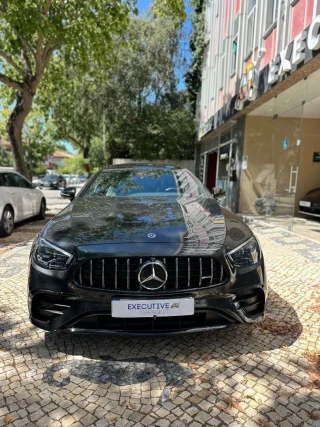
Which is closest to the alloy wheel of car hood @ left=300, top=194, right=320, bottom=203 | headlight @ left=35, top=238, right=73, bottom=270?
headlight @ left=35, top=238, right=73, bottom=270

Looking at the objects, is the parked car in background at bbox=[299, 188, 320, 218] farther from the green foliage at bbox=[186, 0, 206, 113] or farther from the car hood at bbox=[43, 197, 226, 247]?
the green foliage at bbox=[186, 0, 206, 113]

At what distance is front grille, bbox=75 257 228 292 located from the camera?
7.51 ft

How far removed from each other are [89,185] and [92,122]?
1752 centimetres

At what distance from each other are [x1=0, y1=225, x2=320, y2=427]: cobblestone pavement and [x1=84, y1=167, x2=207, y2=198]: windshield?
1.56m

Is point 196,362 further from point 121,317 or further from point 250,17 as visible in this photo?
point 250,17

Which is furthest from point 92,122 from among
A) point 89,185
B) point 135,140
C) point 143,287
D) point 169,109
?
point 143,287

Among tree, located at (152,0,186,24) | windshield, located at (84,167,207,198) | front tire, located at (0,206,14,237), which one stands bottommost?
front tire, located at (0,206,14,237)

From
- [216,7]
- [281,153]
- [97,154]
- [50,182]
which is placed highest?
[216,7]

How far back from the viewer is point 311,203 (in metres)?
9.89

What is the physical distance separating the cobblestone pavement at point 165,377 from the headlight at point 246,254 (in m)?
0.75

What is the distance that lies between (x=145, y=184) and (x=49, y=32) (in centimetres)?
603

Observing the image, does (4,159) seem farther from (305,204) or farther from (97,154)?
(305,204)

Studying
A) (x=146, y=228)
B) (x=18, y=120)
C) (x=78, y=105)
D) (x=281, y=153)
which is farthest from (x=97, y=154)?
(x=146, y=228)

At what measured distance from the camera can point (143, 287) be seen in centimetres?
227
